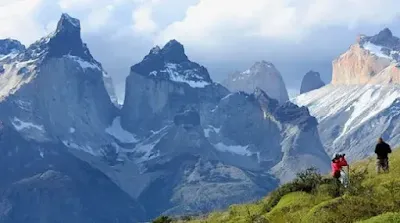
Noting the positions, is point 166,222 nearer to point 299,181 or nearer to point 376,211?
point 299,181

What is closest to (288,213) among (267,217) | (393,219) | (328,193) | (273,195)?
(267,217)

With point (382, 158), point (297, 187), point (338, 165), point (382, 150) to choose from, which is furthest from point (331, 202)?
point (382, 150)

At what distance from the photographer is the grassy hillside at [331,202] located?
31.8 metres

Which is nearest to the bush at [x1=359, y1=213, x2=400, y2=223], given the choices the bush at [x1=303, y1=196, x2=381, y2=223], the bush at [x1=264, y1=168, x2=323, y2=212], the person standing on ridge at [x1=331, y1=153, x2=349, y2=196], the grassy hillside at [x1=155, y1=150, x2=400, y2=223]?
the grassy hillside at [x1=155, y1=150, x2=400, y2=223]

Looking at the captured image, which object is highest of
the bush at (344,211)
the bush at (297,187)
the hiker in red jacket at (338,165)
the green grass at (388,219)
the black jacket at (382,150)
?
the black jacket at (382,150)

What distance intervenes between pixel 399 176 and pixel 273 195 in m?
6.86

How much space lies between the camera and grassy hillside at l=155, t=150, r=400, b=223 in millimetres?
31766

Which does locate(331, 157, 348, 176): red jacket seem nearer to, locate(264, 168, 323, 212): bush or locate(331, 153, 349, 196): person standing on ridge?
locate(331, 153, 349, 196): person standing on ridge

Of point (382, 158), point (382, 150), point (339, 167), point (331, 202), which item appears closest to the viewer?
point (331, 202)

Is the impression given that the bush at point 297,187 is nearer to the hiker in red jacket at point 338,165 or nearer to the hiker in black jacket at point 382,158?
the hiker in red jacket at point 338,165

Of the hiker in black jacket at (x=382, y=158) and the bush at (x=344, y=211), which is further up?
the hiker in black jacket at (x=382, y=158)

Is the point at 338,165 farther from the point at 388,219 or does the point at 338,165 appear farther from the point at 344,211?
the point at 388,219

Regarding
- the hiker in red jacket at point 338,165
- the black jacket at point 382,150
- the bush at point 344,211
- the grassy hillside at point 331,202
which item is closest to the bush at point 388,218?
the grassy hillside at point 331,202

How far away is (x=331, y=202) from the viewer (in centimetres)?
3372
